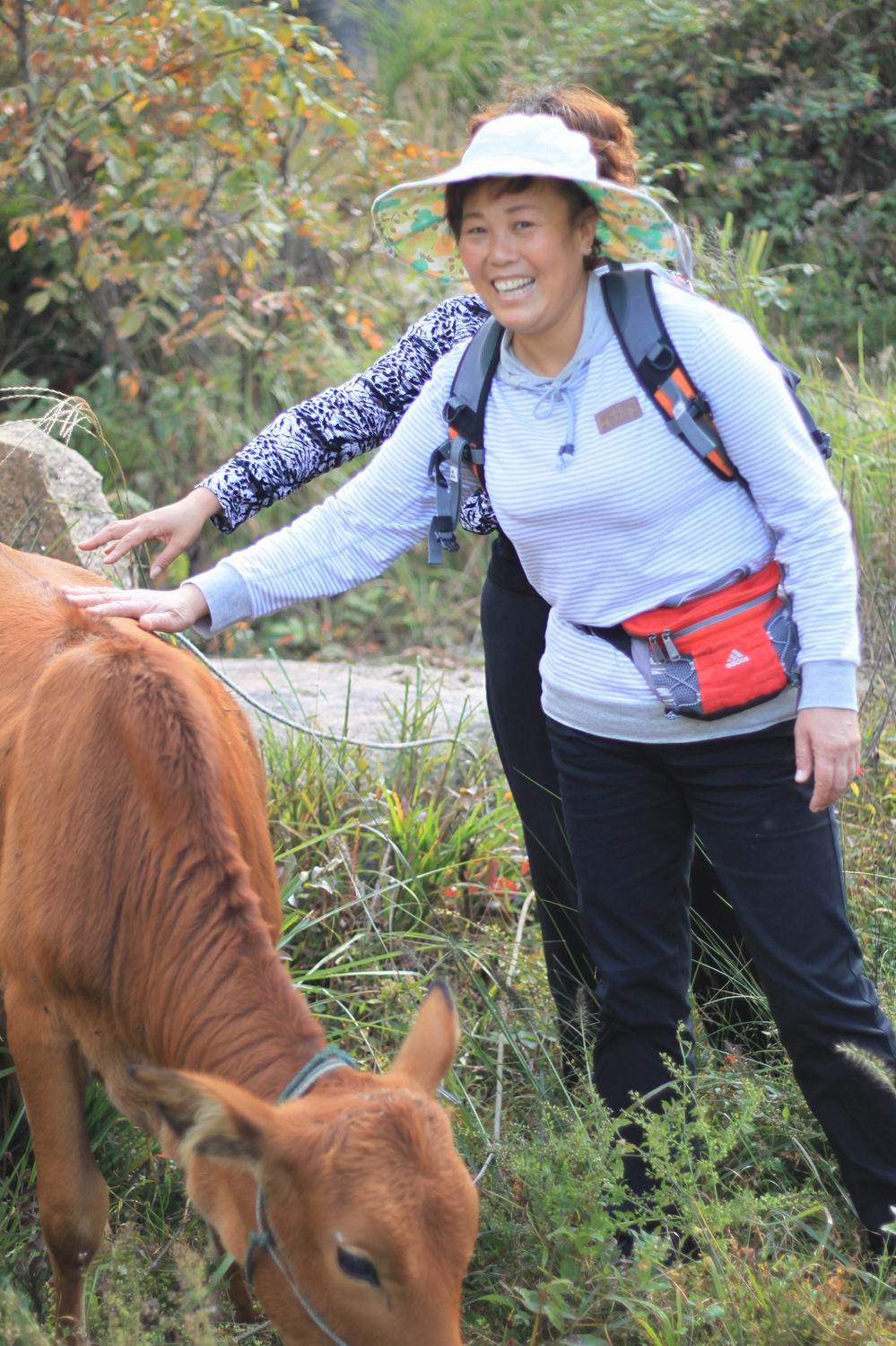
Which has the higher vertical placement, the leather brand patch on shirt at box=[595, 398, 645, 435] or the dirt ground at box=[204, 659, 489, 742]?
the leather brand patch on shirt at box=[595, 398, 645, 435]

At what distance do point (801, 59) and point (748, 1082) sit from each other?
10038 millimetres

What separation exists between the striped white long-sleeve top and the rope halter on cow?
37.3 inches

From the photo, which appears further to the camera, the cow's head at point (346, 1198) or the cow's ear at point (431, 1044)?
the cow's ear at point (431, 1044)

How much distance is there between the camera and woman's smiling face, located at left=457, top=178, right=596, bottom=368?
295 centimetres

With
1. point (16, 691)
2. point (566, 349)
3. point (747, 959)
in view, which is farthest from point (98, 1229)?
point (566, 349)

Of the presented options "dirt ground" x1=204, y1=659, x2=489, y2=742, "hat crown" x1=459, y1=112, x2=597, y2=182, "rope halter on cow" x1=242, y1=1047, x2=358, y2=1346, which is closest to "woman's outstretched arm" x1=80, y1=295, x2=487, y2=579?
"hat crown" x1=459, y1=112, x2=597, y2=182

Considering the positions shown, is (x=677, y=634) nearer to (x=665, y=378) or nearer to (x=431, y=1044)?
(x=665, y=378)

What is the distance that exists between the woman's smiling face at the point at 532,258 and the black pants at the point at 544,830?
726mm

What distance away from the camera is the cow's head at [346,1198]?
2309 mm

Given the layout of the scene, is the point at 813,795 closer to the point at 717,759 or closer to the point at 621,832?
the point at 717,759

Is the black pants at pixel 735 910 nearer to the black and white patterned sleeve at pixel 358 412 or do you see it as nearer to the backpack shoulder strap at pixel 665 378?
the backpack shoulder strap at pixel 665 378

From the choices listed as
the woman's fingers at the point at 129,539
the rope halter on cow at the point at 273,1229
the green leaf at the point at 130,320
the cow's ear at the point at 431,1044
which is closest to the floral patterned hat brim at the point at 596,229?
the woman's fingers at the point at 129,539

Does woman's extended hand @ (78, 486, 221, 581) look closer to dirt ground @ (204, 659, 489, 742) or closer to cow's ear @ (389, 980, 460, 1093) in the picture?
cow's ear @ (389, 980, 460, 1093)

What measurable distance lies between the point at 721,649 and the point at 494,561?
0.93 meters
